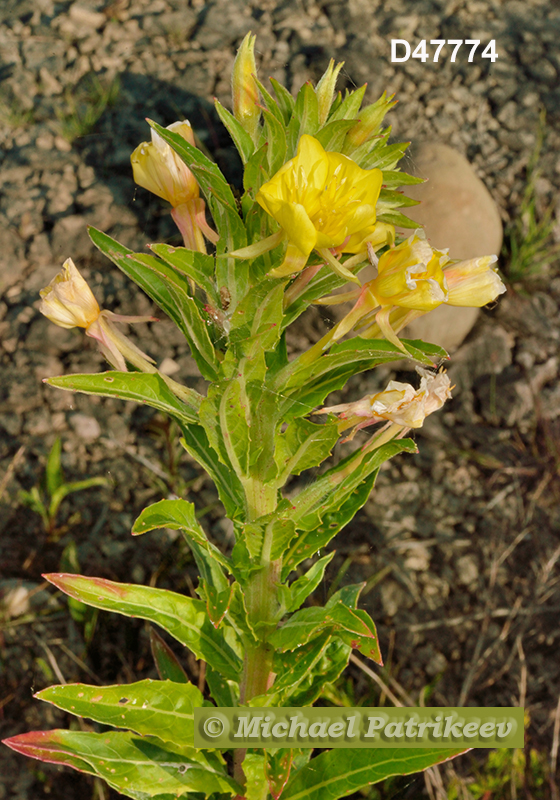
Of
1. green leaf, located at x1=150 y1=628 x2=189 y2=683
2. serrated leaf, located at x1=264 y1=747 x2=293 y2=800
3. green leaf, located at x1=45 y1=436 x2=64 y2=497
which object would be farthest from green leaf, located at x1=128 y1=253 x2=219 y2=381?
green leaf, located at x1=45 y1=436 x2=64 y2=497

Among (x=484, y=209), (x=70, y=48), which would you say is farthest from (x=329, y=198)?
(x=70, y=48)

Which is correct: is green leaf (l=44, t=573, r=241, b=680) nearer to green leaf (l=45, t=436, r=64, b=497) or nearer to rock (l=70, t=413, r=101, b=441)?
green leaf (l=45, t=436, r=64, b=497)

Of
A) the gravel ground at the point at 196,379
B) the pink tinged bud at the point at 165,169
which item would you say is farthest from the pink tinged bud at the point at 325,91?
the gravel ground at the point at 196,379

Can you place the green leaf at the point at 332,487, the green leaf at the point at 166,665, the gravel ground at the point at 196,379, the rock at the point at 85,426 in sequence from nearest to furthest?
1. the green leaf at the point at 332,487
2. the green leaf at the point at 166,665
3. the gravel ground at the point at 196,379
4. the rock at the point at 85,426

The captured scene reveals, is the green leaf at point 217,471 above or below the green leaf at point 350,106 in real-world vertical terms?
below

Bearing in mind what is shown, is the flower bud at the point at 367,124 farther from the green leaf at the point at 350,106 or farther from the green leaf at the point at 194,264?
the green leaf at the point at 194,264

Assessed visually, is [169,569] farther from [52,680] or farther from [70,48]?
[70,48]
